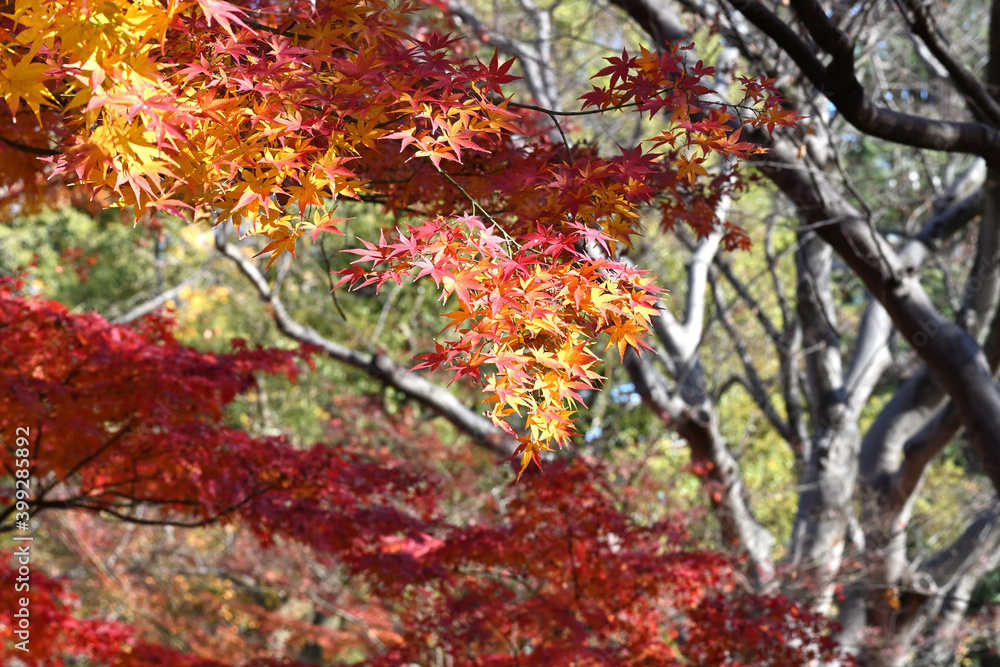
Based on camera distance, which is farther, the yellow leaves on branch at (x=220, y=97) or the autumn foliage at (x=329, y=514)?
the autumn foliage at (x=329, y=514)

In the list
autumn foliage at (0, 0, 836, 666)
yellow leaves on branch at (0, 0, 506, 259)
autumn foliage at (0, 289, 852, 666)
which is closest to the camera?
yellow leaves on branch at (0, 0, 506, 259)

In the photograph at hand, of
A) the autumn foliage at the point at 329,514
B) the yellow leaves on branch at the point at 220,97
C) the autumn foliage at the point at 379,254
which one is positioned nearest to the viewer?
the yellow leaves on branch at the point at 220,97

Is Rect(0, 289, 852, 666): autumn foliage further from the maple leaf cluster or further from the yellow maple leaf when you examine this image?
the yellow maple leaf

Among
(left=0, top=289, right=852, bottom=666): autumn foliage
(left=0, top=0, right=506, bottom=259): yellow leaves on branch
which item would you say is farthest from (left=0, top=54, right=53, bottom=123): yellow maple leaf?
(left=0, top=289, right=852, bottom=666): autumn foliage

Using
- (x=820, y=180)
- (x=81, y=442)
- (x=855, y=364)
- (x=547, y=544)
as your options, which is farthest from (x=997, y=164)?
(x=81, y=442)

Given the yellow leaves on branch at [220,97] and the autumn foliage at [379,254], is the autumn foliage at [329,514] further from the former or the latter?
the yellow leaves on branch at [220,97]

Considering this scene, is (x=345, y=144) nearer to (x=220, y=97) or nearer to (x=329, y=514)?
(x=220, y=97)

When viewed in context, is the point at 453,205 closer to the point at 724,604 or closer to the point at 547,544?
the point at 547,544

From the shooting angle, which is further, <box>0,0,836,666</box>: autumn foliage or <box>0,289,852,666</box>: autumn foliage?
<box>0,289,852,666</box>: autumn foliage

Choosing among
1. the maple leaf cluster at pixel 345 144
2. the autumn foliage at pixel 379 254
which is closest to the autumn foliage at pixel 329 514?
the autumn foliage at pixel 379 254

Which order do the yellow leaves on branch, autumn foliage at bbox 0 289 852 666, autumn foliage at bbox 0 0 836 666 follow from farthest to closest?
autumn foliage at bbox 0 289 852 666 < autumn foliage at bbox 0 0 836 666 < the yellow leaves on branch

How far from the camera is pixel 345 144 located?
1612 mm

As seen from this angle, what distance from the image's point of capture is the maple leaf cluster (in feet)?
4.04

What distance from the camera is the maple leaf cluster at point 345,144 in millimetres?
1231
